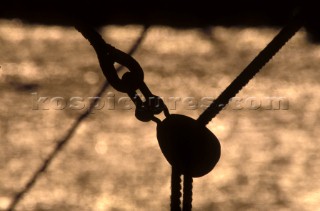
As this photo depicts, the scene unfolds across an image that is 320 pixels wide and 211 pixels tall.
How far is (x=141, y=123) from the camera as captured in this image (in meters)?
1.03

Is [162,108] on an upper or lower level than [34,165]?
lower

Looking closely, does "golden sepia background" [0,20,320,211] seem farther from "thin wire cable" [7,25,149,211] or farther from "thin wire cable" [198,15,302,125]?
"thin wire cable" [198,15,302,125]

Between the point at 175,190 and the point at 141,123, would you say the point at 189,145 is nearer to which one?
the point at 175,190

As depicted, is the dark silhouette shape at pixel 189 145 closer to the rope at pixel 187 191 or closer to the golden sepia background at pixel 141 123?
the rope at pixel 187 191

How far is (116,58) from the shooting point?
0.55 metres

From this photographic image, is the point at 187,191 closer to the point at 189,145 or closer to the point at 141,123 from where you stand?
the point at 189,145

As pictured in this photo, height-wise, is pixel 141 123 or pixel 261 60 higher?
pixel 141 123

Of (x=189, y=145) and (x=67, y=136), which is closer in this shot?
(x=189, y=145)

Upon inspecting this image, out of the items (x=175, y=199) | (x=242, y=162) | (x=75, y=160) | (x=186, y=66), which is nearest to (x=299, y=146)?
(x=242, y=162)

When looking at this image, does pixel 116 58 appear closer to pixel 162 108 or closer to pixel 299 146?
pixel 162 108

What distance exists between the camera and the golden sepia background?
3.37 ft

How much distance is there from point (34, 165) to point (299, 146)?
44 cm

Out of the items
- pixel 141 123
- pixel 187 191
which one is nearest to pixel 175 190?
pixel 187 191

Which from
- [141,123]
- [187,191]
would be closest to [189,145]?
[187,191]
